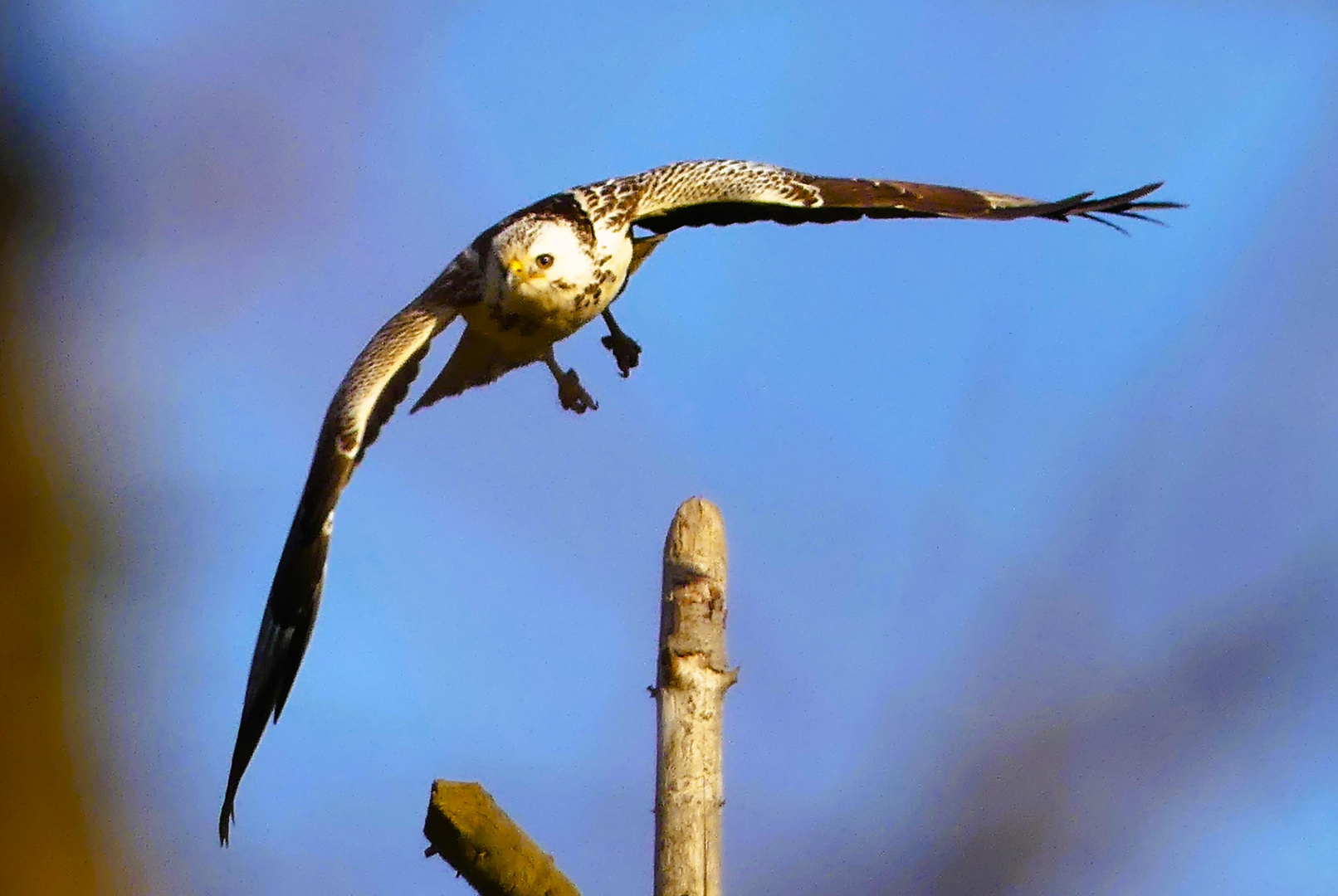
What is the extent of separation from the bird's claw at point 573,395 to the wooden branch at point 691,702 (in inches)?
80.6

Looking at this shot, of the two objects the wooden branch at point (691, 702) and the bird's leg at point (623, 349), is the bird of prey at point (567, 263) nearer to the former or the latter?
the bird's leg at point (623, 349)

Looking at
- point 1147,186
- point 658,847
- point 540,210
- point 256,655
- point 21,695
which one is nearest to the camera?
point 658,847

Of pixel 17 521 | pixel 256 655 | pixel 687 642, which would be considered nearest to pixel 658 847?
pixel 687 642

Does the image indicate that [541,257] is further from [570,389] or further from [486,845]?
[486,845]

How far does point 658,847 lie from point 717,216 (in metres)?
2.71

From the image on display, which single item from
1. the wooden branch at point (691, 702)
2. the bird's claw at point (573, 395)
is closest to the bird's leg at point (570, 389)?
the bird's claw at point (573, 395)

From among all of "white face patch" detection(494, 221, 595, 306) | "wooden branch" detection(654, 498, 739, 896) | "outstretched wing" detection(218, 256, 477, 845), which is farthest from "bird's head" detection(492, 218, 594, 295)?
"wooden branch" detection(654, 498, 739, 896)

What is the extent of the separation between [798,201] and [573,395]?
1.03m

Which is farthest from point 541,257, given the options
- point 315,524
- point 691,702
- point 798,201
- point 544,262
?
point 691,702

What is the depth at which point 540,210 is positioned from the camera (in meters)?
5.27

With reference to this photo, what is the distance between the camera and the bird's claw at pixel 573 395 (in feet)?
18.1

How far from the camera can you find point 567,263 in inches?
202

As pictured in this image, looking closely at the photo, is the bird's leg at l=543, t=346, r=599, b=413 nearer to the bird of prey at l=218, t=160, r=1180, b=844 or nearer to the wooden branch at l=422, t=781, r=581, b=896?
the bird of prey at l=218, t=160, r=1180, b=844

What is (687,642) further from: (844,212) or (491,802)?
(844,212)
